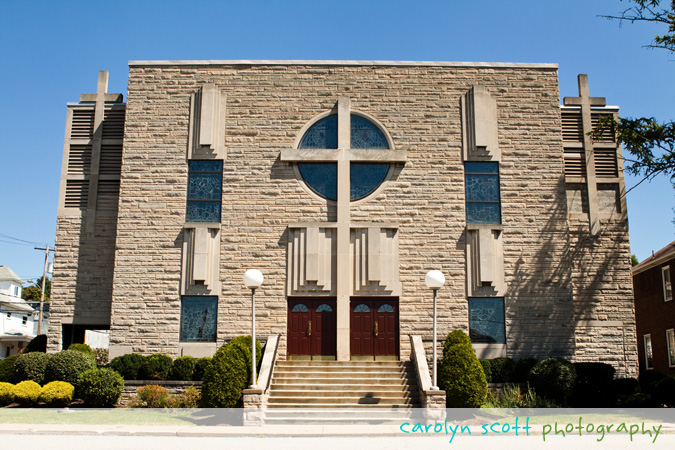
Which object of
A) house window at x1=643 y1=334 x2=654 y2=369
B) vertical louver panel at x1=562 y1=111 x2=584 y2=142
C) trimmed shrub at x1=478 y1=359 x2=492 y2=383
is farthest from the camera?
house window at x1=643 y1=334 x2=654 y2=369

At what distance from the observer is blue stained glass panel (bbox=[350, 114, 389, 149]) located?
19.3 meters

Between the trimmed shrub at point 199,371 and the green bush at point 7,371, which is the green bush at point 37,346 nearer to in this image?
the green bush at point 7,371

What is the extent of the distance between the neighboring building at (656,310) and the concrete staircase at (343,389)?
1301 cm

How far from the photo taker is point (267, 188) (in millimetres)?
18938

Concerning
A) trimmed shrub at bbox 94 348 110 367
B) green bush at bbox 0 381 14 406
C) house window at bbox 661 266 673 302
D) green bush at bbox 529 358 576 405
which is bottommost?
green bush at bbox 0 381 14 406

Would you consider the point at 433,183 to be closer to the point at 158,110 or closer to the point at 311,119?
the point at 311,119

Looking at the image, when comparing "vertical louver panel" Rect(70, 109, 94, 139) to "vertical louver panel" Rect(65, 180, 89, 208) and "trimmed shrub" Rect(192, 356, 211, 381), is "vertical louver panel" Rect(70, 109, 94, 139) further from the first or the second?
"trimmed shrub" Rect(192, 356, 211, 381)

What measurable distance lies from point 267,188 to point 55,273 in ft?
23.5

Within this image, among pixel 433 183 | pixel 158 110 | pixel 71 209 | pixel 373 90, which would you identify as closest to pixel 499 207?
pixel 433 183

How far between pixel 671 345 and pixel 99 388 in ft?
67.8

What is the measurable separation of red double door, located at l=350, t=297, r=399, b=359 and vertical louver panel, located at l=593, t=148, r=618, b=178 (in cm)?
795

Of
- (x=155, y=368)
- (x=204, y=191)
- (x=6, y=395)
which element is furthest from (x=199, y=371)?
(x=204, y=191)

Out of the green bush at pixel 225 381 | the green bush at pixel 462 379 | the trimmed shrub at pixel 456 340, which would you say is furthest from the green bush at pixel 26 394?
the trimmed shrub at pixel 456 340

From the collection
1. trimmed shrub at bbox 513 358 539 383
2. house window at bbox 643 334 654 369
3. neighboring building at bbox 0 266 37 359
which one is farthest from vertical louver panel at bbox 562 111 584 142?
neighboring building at bbox 0 266 37 359
